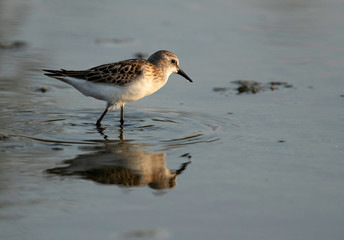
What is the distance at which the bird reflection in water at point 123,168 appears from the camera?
5.98 metres

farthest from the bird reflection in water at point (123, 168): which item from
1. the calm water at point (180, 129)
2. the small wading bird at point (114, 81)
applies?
the small wading bird at point (114, 81)

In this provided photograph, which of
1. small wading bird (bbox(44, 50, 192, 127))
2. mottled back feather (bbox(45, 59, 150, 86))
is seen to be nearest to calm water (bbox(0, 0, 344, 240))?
small wading bird (bbox(44, 50, 192, 127))

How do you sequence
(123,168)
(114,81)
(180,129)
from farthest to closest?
(114,81) → (180,129) → (123,168)

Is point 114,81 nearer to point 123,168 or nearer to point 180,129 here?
point 180,129

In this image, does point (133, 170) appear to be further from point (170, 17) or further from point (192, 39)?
point (170, 17)

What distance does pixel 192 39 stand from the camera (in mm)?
12398

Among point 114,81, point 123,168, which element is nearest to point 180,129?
point 114,81

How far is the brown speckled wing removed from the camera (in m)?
8.38

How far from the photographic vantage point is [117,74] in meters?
8.39

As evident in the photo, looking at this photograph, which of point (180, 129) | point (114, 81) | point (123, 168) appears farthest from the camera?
point (114, 81)

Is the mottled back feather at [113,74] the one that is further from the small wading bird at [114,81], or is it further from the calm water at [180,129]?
the calm water at [180,129]

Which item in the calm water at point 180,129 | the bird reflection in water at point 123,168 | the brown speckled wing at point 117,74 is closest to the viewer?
the calm water at point 180,129

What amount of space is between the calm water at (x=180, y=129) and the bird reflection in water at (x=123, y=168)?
0.02 m

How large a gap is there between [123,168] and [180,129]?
6.17 feet
